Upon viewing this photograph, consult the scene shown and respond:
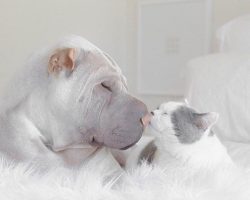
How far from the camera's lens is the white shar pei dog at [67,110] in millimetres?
649

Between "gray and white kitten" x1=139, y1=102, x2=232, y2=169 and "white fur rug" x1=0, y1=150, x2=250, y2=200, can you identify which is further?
"gray and white kitten" x1=139, y1=102, x2=232, y2=169

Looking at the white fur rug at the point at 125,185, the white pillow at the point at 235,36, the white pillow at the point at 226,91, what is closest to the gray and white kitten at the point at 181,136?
the white pillow at the point at 226,91

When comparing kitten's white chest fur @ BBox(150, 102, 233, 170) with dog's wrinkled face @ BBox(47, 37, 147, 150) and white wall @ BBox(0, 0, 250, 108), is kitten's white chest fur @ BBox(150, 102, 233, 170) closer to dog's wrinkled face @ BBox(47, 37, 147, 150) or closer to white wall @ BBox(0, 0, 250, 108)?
dog's wrinkled face @ BBox(47, 37, 147, 150)

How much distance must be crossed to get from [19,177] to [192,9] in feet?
5.51

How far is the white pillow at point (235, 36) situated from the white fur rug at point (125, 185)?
1018mm

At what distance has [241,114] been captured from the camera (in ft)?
4.30

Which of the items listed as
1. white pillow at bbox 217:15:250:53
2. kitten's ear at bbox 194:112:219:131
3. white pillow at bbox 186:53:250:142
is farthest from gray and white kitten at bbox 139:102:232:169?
white pillow at bbox 217:15:250:53

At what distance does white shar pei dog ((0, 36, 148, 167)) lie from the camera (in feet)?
2.13

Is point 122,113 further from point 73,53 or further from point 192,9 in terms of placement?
point 192,9

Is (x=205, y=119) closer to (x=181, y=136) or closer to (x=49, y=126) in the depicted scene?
(x=181, y=136)

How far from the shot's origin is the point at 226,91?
135cm

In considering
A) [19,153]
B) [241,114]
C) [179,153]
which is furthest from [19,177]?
[241,114]

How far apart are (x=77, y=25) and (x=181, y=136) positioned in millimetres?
1143

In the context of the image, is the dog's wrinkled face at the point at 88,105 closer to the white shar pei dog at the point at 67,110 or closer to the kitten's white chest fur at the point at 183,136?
the white shar pei dog at the point at 67,110
